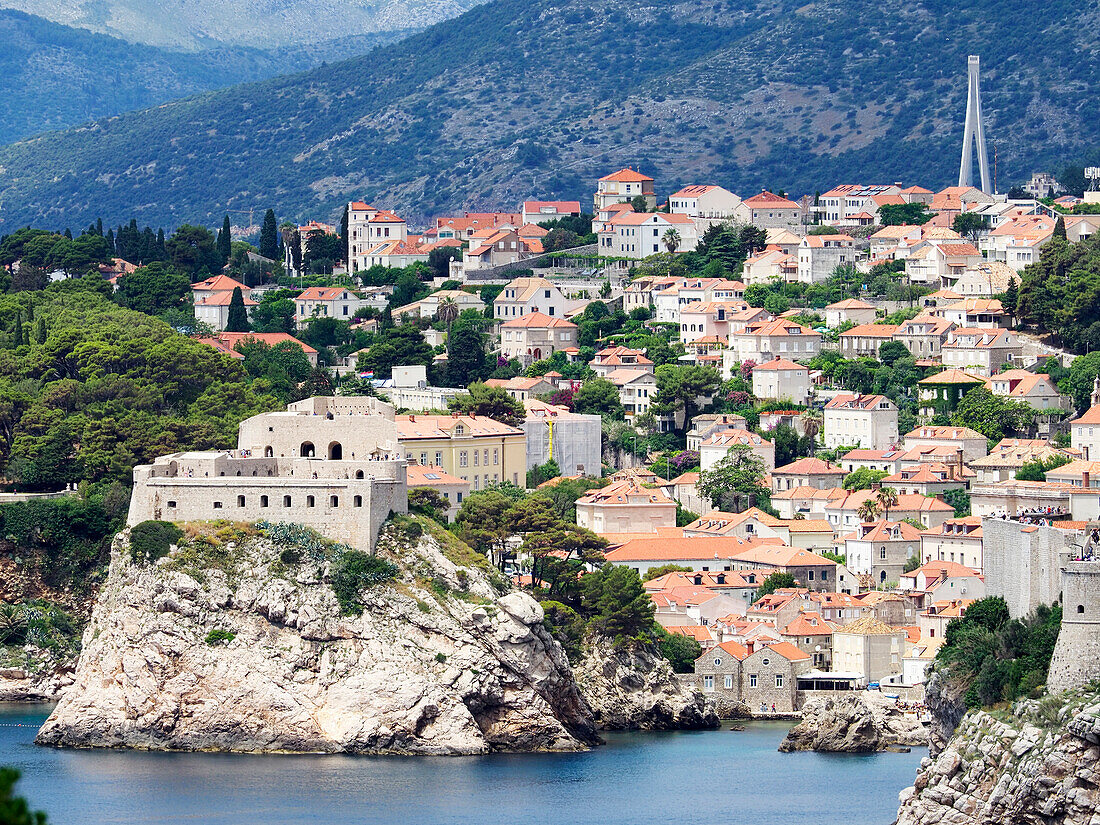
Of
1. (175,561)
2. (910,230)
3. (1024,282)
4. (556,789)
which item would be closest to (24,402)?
(175,561)

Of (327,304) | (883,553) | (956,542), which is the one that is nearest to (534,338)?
(327,304)

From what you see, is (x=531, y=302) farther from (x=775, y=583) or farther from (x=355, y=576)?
(x=355, y=576)

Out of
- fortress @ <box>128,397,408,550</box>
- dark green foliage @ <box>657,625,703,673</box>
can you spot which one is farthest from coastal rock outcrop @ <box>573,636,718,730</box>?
fortress @ <box>128,397,408,550</box>

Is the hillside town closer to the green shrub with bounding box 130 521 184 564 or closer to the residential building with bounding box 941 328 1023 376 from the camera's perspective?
the residential building with bounding box 941 328 1023 376

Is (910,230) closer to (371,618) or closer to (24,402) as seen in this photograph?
(24,402)

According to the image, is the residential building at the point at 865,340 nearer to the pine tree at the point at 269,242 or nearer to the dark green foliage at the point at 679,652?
the dark green foliage at the point at 679,652
